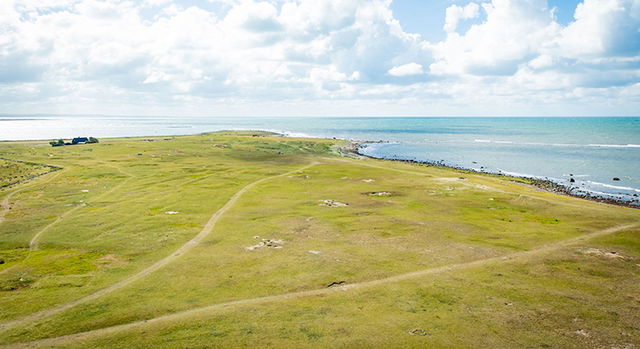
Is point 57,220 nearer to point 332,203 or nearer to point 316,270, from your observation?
point 332,203

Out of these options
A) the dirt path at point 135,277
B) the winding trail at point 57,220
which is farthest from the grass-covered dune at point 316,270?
the winding trail at point 57,220

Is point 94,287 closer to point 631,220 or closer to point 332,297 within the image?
point 332,297

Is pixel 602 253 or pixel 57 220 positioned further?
pixel 57 220

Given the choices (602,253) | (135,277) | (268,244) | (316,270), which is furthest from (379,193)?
(135,277)

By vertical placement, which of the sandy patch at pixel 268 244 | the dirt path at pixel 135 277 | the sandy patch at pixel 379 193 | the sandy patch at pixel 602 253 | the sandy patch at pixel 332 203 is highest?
the sandy patch at pixel 379 193

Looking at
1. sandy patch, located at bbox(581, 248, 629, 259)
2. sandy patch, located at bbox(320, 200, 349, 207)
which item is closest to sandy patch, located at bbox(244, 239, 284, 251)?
sandy patch, located at bbox(320, 200, 349, 207)

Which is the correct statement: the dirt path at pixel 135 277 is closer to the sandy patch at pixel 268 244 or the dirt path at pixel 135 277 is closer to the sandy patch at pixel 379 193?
the sandy patch at pixel 268 244

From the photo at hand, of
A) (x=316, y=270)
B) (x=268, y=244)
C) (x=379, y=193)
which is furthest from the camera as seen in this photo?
(x=379, y=193)

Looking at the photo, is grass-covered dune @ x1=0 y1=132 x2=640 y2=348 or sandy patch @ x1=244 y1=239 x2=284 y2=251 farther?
sandy patch @ x1=244 y1=239 x2=284 y2=251

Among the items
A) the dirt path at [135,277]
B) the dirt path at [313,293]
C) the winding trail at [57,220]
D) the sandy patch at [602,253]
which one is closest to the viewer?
the dirt path at [313,293]

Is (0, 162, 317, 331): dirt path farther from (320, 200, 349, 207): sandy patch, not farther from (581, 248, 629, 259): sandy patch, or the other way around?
(581, 248, 629, 259): sandy patch
